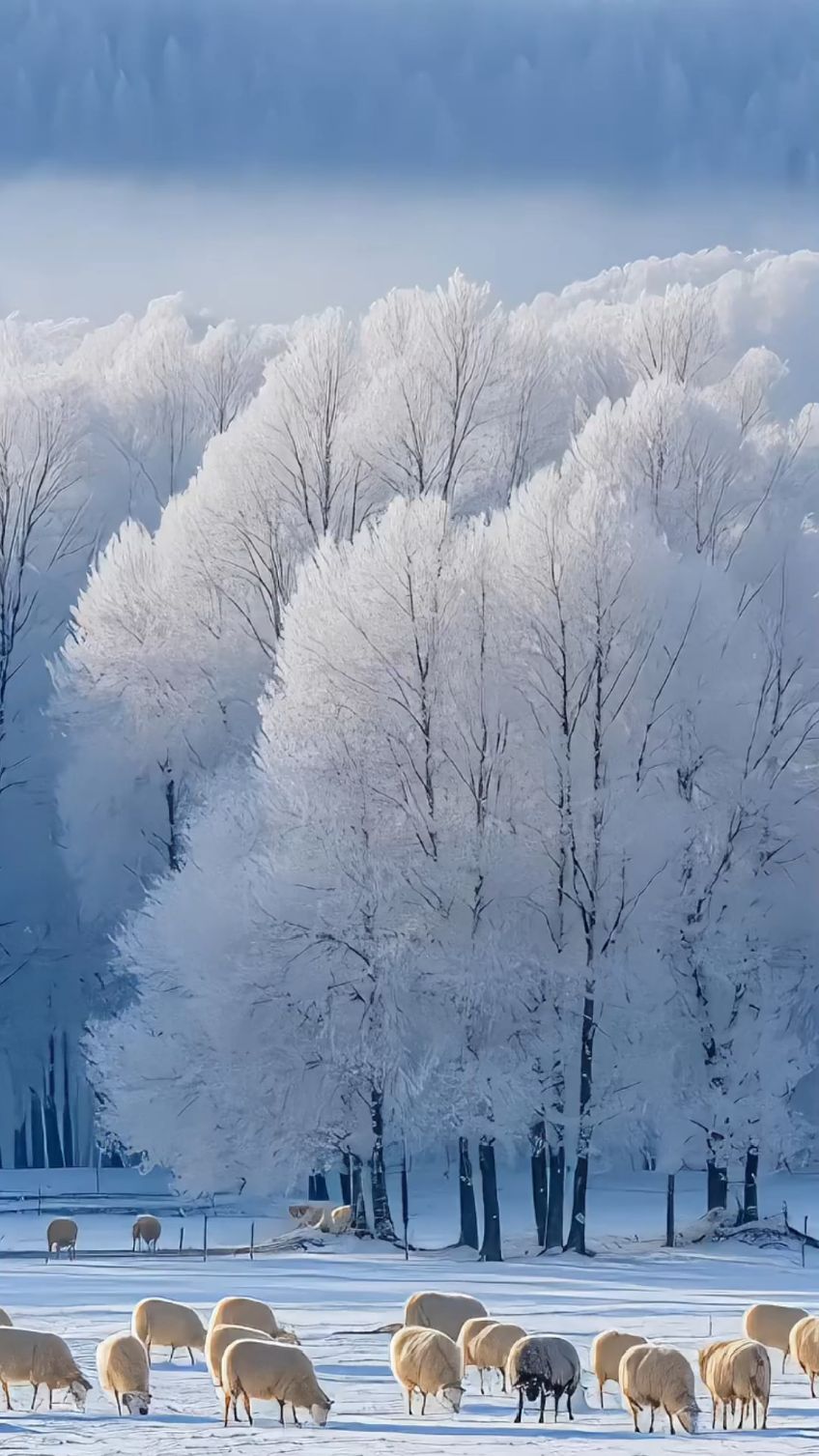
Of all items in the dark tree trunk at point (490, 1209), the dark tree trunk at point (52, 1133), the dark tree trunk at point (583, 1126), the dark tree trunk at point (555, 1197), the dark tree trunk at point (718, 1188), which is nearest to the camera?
the dark tree trunk at point (490, 1209)

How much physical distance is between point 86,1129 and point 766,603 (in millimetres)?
24549

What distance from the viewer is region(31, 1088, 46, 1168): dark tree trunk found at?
50.0 meters

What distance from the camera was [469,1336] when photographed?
53.2ft

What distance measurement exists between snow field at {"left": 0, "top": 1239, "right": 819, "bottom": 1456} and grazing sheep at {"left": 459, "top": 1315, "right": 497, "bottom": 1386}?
323 millimetres

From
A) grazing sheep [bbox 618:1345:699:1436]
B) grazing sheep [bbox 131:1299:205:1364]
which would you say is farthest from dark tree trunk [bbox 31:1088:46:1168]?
grazing sheep [bbox 618:1345:699:1436]

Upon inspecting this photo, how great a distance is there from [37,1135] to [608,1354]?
121 ft

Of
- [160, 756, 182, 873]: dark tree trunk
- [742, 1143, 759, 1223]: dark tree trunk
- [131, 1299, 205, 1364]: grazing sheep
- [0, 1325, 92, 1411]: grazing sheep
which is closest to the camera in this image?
[0, 1325, 92, 1411]: grazing sheep

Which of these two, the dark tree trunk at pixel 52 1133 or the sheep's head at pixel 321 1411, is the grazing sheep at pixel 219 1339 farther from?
the dark tree trunk at pixel 52 1133

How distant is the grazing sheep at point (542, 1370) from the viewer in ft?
47.8

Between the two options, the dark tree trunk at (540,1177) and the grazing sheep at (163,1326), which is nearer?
the grazing sheep at (163,1326)

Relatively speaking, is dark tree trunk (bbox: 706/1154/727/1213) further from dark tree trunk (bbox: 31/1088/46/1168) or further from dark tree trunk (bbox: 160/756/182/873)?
dark tree trunk (bbox: 31/1088/46/1168)

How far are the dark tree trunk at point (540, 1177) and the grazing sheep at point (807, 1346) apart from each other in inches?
545

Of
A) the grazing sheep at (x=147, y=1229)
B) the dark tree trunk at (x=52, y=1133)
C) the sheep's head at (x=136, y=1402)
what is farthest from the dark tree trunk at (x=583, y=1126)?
the dark tree trunk at (x=52, y=1133)

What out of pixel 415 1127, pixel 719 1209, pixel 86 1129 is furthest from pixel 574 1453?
pixel 86 1129
